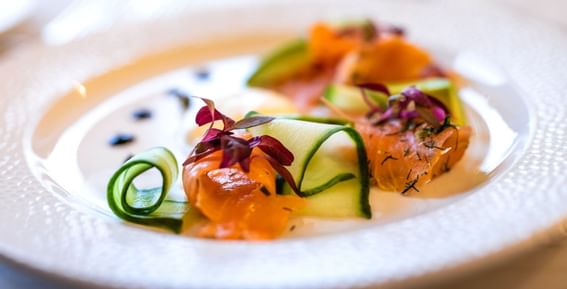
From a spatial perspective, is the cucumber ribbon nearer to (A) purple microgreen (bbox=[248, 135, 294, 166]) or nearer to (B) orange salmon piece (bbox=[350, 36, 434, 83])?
(A) purple microgreen (bbox=[248, 135, 294, 166])

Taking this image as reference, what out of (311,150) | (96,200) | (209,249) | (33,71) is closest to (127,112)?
(33,71)

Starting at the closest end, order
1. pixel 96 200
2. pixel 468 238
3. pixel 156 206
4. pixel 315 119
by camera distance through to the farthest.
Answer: pixel 468 238 → pixel 156 206 → pixel 96 200 → pixel 315 119

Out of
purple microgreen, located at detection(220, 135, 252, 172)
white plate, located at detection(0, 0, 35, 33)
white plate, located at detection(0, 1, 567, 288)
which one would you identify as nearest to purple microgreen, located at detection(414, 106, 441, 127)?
white plate, located at detection(0, 1, 567, 288)

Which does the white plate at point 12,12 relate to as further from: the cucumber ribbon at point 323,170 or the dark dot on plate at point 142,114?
the cucumber ribbon at point 323,170

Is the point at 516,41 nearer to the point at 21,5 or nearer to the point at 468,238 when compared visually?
the point at 468,238

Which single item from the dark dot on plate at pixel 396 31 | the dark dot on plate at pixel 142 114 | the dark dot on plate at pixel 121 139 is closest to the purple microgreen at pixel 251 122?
the dark dot on plate at pixel 121 139

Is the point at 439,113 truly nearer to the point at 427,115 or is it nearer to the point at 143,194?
the point at 427,115
